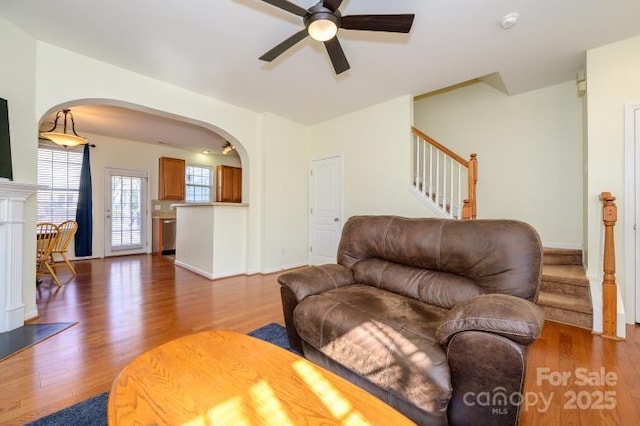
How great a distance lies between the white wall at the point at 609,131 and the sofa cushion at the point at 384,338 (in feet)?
7.26

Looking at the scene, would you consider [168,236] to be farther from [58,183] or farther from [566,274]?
[566,274]

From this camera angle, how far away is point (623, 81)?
2510mm

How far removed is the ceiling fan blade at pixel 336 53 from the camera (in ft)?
6.67

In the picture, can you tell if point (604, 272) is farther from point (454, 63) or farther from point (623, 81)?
point (454, 63)

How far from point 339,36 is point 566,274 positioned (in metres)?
3.26

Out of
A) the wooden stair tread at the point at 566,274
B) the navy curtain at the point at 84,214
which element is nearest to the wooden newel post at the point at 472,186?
the wooden stair tread at the point at 566,274

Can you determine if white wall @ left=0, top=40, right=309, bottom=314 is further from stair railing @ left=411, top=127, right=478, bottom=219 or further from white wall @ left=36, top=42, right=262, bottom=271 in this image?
stair railing @ left=411, top=127, right=478, bottom=219

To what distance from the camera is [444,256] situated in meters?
1.84

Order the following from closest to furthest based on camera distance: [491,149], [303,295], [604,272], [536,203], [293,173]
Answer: [303,295] < [604,272] < [536,203] < [491,149] < [293,173]

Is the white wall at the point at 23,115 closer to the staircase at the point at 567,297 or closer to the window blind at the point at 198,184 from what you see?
the window blind at the point at 198,184

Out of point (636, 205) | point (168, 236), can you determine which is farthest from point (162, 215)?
point (636, 205)

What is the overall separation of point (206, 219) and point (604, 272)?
4.66m

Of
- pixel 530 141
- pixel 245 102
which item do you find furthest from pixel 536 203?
pixel 245 102

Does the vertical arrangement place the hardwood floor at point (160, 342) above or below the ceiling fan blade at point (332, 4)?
below
